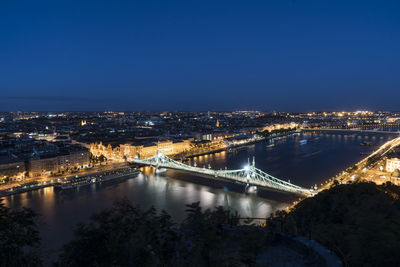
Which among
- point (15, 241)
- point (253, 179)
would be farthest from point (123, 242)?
point (253, 179)

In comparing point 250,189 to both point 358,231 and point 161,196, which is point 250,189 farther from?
point 358,231

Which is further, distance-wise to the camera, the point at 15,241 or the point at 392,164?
the point at 392,164

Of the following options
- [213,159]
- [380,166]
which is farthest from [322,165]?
[213,159]

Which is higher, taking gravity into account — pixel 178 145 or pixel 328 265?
pixel 328 265

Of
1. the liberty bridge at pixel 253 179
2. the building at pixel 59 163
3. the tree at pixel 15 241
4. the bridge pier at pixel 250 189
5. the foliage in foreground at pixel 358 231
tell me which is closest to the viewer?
the tree at pixel 15 241

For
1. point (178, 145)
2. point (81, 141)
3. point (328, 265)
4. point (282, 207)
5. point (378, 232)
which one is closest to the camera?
point (328, 265)

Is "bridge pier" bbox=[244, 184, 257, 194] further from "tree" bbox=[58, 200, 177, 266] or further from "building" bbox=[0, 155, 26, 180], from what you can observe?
"building" bbox=[0, 155, 26, 180]

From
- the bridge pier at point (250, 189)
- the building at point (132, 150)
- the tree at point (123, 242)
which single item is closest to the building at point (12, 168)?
the building at point (132, 150)

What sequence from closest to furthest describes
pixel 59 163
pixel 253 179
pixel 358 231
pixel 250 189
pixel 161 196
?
1. pixel 358 231
2. pixel 161 196
3. pixel 250 189
4. pixel 253 179
5. pixel 59 163

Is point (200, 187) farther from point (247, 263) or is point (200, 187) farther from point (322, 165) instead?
point (247, 263)

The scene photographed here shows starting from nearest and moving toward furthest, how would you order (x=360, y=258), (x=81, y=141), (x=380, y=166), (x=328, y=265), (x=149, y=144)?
(x=328, y=265) < (x=360, y=258) < (x=380, y=166) < (x=149, y=144) < (x=81, y=141)

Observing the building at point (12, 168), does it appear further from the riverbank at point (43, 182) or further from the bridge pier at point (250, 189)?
the bridge pier at point (250, 189)
